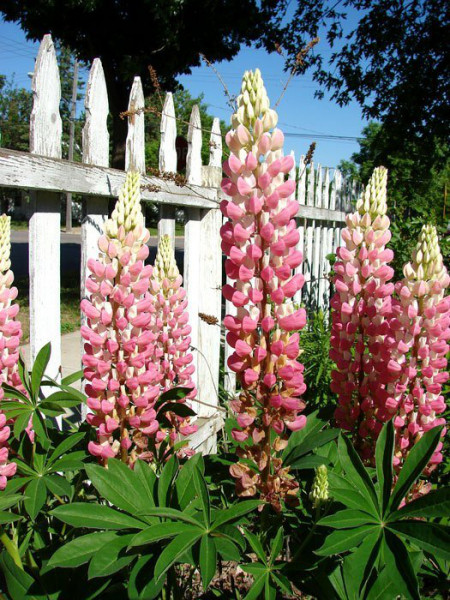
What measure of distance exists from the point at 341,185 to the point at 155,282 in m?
5.41

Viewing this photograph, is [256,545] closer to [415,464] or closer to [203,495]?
[203,495]

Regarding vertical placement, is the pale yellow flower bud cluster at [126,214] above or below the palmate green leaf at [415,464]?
above

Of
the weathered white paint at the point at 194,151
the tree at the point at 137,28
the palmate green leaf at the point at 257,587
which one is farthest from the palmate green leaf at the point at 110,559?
the tree at the point at 137,28

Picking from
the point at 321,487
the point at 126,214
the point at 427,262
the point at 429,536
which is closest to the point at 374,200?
the point at 427,262

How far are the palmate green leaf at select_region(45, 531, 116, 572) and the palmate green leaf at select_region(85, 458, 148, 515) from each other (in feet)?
0.22

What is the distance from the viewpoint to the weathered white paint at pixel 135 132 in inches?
98.9

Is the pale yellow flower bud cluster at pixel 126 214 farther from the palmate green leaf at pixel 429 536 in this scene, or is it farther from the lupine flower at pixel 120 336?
the palmate green leaf at pixel 429 536

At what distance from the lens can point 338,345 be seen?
1.49 metres

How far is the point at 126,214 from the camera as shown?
4.52ft

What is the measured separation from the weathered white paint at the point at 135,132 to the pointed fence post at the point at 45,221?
0.43 m

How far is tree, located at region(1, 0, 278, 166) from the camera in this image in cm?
1063

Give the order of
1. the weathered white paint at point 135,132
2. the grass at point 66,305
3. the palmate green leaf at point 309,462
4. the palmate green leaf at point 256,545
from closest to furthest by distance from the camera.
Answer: the palmate green leaf at point 256,545 < the palmate green leaf at point 309,462 < the weathered white paint at point 135,132 < the grass at point 66,305

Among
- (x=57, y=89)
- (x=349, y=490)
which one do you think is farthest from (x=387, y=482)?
(x=57, y=89)

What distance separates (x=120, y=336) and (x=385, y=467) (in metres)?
0.72
